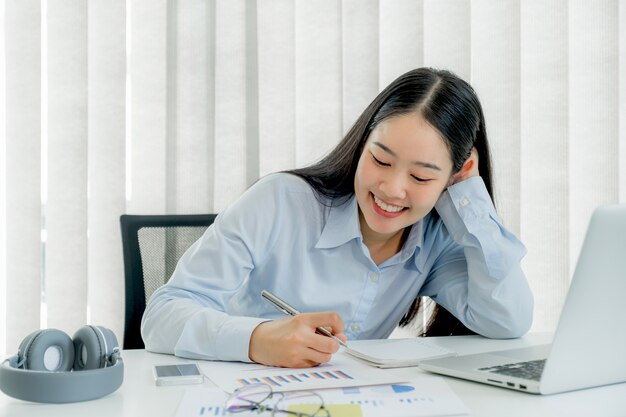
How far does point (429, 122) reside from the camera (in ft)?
4.32

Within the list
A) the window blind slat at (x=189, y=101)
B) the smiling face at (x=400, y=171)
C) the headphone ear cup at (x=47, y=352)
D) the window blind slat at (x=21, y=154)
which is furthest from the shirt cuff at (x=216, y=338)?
the window blind slat at (x=21, y=154)

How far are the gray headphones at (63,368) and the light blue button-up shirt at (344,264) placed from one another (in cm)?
38

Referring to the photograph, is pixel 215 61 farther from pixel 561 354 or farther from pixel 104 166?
pixel 561 354

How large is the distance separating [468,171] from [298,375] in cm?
67

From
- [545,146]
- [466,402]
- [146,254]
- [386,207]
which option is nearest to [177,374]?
[466,402]

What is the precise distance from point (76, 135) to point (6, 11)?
0.42 metres

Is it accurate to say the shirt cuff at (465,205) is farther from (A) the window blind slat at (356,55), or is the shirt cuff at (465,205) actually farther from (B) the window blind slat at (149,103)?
(B) the window blind slat at (149,103)

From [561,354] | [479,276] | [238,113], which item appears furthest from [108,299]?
[561,354]

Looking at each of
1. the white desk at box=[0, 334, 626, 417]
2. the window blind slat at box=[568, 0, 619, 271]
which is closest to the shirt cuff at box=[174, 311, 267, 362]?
the white desk at box=[0, 334, 626, 417]

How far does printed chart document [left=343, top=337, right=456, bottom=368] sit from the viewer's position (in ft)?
3.56

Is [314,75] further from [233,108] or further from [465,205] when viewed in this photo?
[465,205]

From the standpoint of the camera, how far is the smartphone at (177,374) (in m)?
0.97

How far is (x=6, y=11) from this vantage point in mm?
2086

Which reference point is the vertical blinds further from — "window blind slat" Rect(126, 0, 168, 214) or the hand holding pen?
the hand holding pen
